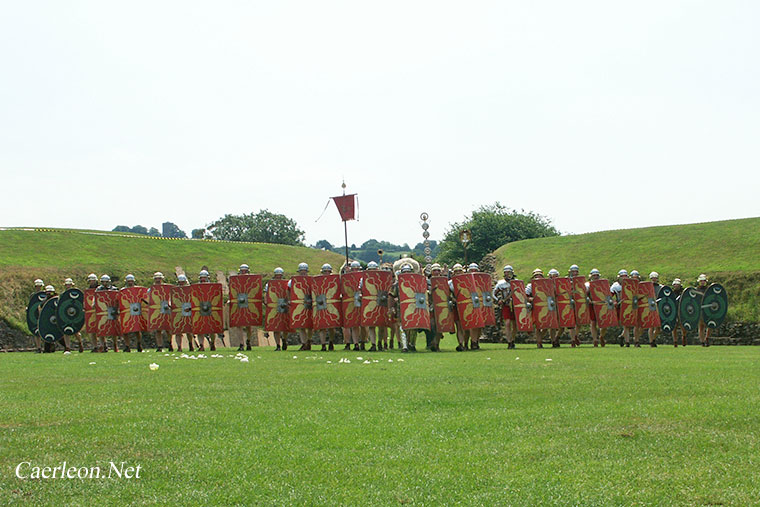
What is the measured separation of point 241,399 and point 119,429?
218 cm

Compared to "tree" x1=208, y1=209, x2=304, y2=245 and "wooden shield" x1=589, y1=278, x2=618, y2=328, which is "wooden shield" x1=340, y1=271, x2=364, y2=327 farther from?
"tree" x1=208, y1=209, x2=304, y2=245

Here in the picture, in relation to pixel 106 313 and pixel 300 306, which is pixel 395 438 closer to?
pixel 300 306

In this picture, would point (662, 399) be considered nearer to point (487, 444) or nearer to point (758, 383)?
point (758, 383)

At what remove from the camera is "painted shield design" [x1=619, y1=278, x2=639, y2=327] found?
75.5 ft

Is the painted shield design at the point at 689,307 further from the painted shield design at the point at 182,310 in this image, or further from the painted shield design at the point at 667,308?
the painted shield design at the point at 182,310

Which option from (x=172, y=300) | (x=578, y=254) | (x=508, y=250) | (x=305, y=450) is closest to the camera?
(x=305, y=450)

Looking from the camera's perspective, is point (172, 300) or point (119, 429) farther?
point (172, 300)

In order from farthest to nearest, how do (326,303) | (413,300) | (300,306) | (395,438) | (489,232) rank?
(489,232) < (300,306) < (326,303) < (413,300) < (395,438)

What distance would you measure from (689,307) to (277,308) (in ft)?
42.8

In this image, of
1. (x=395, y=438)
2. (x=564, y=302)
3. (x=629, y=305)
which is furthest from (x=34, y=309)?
(x=395, y=438)

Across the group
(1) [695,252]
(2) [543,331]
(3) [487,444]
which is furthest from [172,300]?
(1) [695,252]

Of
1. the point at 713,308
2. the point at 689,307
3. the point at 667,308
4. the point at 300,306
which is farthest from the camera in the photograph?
the point at 667,308

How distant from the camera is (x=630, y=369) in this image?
1246cm

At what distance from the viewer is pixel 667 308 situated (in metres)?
24.4
